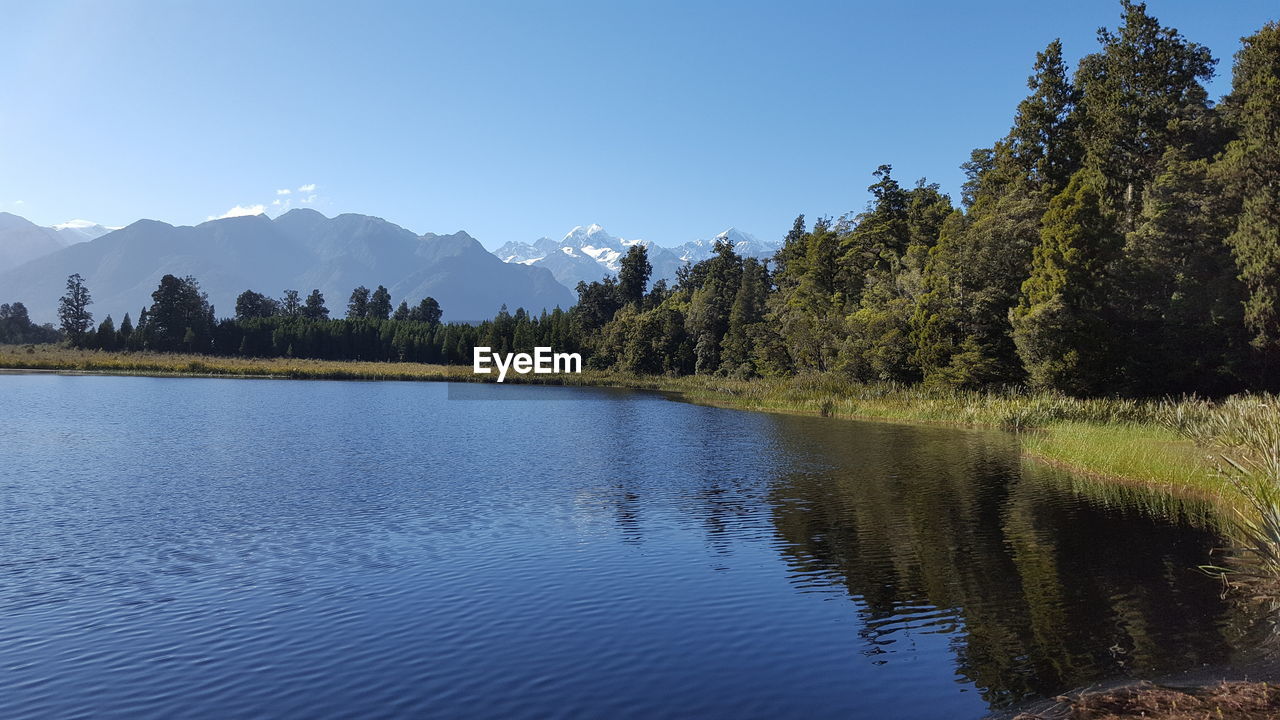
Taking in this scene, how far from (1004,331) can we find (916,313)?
28.7 ft

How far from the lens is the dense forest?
51219 mm

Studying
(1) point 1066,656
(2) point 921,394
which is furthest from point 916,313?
(1) point 1066,656

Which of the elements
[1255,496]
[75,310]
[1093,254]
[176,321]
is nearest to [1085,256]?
[1093,254]

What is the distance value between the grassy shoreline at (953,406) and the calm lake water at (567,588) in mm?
3373

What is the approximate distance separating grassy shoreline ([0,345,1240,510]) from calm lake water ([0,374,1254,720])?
11.1ft

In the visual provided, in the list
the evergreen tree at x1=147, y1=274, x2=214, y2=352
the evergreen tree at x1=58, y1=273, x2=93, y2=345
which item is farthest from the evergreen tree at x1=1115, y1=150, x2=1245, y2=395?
the evergreen tree at x1=58, y1=273, x2=93, y2=345

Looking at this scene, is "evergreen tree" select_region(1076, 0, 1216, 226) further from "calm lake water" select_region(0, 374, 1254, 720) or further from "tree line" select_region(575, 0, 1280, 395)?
"calm lake water" select_region(0, 374, 1254, 720)

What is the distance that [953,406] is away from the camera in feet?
189

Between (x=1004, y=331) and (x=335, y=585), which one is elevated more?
(x=1004, y=331)

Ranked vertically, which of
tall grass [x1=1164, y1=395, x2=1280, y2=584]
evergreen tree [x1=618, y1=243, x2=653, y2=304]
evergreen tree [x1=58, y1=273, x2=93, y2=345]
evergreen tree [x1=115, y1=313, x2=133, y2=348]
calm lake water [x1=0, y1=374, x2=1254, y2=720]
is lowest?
calm lake water [x1=0, y1=374, x2=1254, y2=720]

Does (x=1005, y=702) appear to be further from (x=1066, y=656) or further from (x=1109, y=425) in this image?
(x=1109, y=425)

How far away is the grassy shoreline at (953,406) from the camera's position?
30031 millimetres

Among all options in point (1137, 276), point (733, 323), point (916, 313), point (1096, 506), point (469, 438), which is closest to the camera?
point (1096, 506)

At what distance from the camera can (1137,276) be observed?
183 ft
